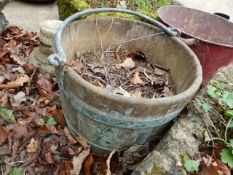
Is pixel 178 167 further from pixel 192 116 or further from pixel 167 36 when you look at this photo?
pixel 167 36

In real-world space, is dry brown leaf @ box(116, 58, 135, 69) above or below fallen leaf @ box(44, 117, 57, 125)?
above

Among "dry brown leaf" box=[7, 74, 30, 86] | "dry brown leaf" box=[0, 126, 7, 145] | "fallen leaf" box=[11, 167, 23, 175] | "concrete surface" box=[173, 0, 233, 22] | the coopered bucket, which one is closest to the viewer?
the coopered bucket

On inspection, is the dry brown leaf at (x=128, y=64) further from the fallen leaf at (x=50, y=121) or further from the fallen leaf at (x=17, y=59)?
the fallen leaf at (x=17, y=59)

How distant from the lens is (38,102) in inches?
91.0

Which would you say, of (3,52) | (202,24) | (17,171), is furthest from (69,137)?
(202,24)

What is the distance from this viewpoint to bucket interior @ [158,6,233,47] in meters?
2.61

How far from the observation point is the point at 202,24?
2688 millimetres

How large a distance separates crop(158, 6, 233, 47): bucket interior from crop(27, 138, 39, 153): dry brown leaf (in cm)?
141

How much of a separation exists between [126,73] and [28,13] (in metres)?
1.87

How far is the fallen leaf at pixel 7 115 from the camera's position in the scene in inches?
82.5

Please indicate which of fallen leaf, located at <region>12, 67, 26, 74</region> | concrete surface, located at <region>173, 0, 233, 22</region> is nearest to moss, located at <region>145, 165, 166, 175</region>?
fallen leaf, located at <region>12, 67, 26, 74</region>

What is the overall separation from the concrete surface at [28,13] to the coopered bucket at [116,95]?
143 cm

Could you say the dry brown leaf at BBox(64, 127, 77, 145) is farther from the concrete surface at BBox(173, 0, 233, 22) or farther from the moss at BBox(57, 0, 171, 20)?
the concrete surface at BBox(173, 0, 233, 22)

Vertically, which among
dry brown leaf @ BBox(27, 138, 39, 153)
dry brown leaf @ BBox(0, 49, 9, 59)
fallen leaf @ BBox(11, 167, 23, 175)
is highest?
dry brown leaf @ BBox(0, 49, 9, 59)
